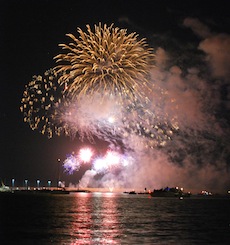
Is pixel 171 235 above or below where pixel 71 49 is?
below

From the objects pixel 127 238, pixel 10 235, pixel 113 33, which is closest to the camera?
pixel 127 238

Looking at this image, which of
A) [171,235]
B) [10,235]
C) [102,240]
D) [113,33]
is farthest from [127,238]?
[113,33]

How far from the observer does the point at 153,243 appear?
38531 mm

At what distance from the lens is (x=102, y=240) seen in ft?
132

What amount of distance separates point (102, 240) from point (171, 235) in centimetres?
1009

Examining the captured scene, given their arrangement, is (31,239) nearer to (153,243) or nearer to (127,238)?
(127,238)

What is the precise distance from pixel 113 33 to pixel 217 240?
3167 cm

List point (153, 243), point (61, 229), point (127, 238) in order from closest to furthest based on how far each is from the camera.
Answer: point (153, 243), point (127, 238), point (61, 229)

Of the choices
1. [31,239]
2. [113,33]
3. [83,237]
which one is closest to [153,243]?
[83,237]

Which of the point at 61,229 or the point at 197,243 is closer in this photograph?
the point at 197,243

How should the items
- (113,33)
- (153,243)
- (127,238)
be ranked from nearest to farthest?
(153,243) → (127,238) → (113,33)

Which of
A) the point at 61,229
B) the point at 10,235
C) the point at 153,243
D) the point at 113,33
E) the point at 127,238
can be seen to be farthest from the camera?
the point at 113,33

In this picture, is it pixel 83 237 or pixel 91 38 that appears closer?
pixel 83 237

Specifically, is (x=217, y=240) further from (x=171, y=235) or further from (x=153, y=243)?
(x=153, y=243)
